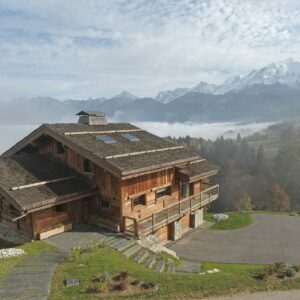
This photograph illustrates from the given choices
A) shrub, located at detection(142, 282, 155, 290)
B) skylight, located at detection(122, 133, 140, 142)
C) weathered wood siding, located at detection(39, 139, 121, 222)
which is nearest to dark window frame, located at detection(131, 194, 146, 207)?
weathered wood siding, located at detection(39, 139, 121, 222)

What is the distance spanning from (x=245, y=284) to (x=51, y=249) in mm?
11057

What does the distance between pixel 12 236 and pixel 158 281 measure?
12185mm

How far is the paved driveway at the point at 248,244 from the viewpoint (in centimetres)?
2588

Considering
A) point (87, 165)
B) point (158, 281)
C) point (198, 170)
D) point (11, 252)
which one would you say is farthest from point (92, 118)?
point (158, 281)

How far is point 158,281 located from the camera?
1639cm

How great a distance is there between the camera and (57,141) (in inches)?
1078

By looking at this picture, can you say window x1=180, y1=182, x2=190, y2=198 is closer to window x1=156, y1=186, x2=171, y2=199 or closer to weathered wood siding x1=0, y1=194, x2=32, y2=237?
window x1=156, y1=186, x2=171, y2=199

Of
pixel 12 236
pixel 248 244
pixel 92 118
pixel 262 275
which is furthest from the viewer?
pixel 92 118

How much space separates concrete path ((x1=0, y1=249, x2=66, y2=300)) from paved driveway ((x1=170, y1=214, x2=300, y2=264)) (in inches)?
432

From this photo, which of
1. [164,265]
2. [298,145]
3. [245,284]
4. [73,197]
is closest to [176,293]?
[245,284]

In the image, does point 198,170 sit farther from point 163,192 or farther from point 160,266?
point 160,266

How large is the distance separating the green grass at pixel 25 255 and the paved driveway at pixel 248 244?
34.2 feet

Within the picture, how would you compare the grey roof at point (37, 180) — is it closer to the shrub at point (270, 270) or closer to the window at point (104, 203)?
the window at point (104, 203)

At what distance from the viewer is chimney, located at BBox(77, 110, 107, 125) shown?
31344 millimetres
